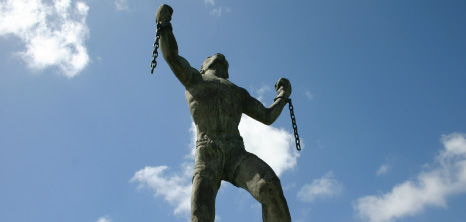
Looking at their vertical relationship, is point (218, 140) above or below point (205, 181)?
above

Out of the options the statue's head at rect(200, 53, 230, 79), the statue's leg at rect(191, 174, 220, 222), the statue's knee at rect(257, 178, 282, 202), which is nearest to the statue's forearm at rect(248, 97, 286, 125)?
the statue's head at rect(200, 53, 230, 79)

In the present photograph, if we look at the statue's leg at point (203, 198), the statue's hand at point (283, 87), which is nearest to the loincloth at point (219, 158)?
the statue's leg at point (203, 198)

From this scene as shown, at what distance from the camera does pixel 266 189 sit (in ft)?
20.7

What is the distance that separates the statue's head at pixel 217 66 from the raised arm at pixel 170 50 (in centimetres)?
68

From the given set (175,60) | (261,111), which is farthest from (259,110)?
(175,60)

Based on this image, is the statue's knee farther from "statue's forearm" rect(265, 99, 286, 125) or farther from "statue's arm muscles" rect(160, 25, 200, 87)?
"statue's arm muscles" rect(160, 25, 200, 87)

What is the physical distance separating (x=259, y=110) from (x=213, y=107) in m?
1.04

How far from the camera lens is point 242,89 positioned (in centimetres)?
784

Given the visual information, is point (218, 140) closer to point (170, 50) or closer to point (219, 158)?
point (219, 158)

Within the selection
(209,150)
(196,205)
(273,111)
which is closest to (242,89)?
(273,111)

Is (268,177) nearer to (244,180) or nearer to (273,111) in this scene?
(244,180)

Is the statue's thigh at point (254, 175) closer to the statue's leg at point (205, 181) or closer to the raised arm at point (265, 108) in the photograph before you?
the statue's leg at point (205, 181)

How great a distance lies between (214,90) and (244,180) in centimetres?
146

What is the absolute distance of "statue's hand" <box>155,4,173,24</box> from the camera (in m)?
7.12
